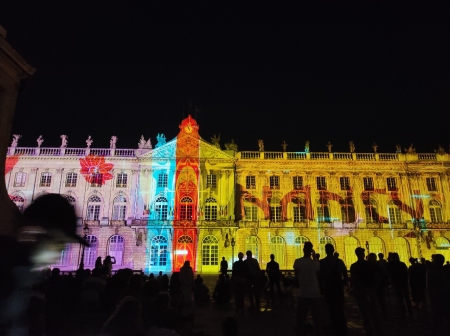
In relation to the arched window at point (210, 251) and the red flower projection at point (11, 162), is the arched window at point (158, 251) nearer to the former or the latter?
the arched window at point (210, 251)

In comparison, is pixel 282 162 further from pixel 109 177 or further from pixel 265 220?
pixel 109 177

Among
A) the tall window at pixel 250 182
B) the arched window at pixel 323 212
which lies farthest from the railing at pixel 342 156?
the tall window at pixel 250 182

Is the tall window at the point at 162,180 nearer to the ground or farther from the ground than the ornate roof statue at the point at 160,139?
nearer to the ground

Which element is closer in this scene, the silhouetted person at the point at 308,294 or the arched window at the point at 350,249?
the silhouetted person at the point at 308,294

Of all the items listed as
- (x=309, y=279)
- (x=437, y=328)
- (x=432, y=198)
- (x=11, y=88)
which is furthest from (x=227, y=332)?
(x=432, y=198)

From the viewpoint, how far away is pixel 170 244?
39375mm

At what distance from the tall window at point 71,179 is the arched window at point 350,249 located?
1241 inches

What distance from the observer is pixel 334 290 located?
27.2ft

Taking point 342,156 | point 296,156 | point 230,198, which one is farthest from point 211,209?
point 342,156

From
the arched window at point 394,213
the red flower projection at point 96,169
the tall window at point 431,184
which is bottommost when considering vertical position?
the arched window at point 394,213

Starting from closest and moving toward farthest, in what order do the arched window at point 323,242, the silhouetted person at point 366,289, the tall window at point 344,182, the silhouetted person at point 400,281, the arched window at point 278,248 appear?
the silhouetted person at point 366,289
the silhouetted person at point 400,281
the arched window at point 278,248
the arched window at point 323,242
the tall window at point 344,182

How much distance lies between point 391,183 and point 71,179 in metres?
37.6

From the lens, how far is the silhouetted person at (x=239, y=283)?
11978 mm

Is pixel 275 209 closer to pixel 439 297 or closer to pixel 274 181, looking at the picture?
pixel 274 181
